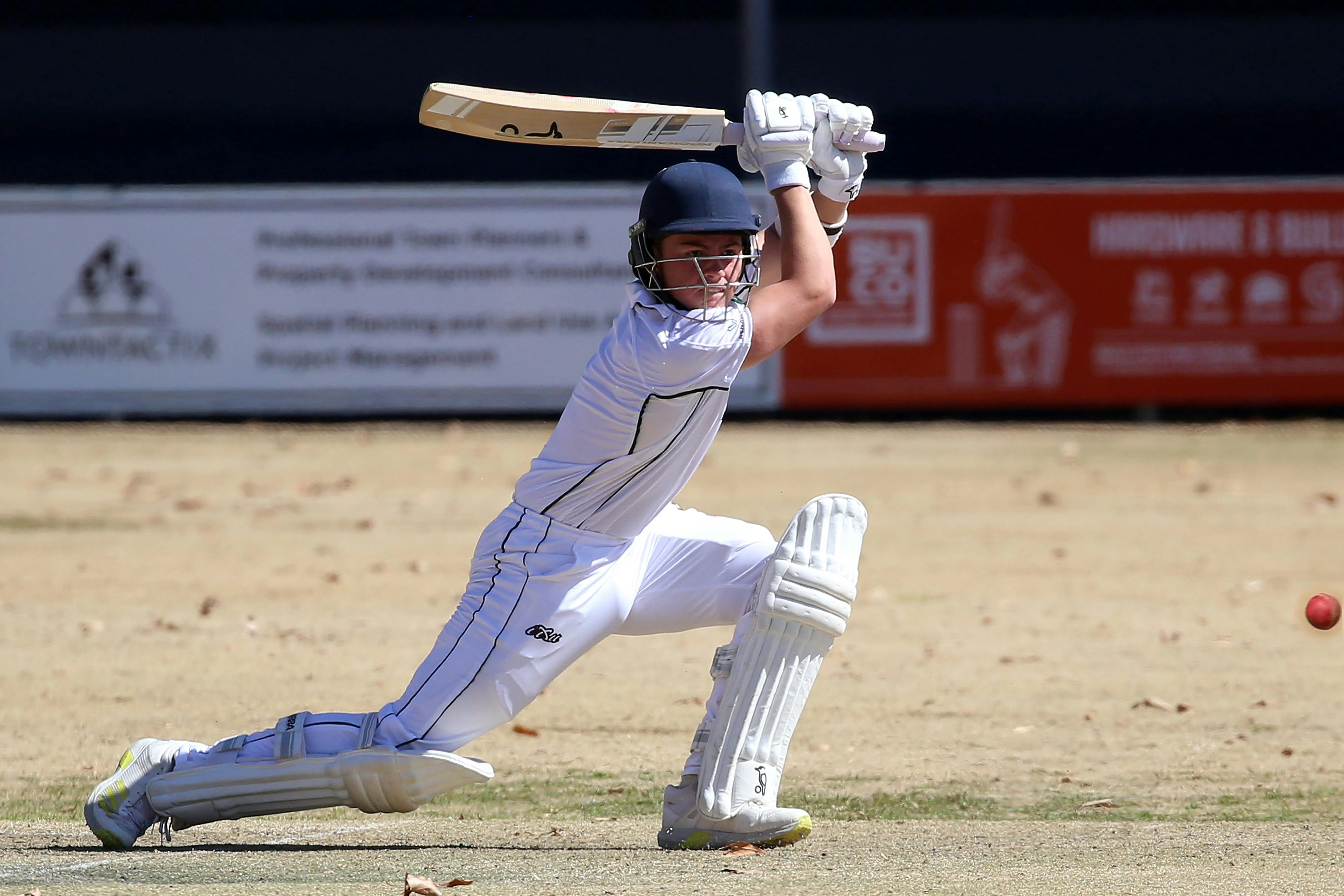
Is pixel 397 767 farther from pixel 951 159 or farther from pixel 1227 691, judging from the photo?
pixel 951 159

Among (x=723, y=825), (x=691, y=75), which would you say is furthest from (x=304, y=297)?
(x=723, y=825)

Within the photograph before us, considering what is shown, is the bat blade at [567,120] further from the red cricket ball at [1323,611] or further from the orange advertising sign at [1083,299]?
the orange advertising sign at [1083,299]

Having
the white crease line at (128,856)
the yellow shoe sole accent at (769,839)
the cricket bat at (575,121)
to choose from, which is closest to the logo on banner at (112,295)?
the cricket bat at (575,121)

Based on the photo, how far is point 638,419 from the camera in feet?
14.2

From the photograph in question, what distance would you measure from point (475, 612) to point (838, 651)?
3489mm

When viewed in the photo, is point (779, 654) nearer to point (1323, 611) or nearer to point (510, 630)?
point (510, 630)

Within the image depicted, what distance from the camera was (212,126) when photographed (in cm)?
2367

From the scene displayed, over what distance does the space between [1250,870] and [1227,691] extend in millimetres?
2694

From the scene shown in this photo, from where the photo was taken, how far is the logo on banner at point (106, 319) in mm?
15922

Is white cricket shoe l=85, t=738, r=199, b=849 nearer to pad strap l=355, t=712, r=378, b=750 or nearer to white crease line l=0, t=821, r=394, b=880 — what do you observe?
white crease line l=0, t=821, r=394, b=880

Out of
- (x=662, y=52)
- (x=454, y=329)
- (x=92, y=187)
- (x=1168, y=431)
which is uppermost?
(x=662, y=52)

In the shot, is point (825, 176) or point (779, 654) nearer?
point (779, 654)

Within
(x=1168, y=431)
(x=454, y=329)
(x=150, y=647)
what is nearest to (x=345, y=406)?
(x=454, y=329)

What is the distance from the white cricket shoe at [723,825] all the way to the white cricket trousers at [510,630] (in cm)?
9
